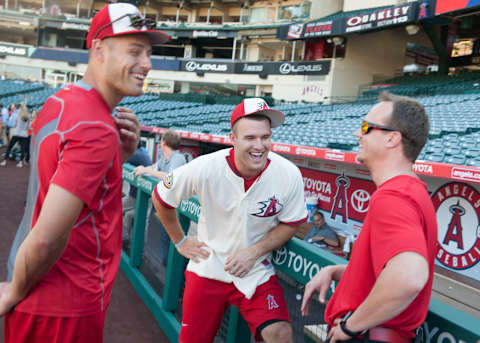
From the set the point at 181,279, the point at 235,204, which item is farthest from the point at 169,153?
the point at 235,204

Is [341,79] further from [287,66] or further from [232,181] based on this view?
[232,181]

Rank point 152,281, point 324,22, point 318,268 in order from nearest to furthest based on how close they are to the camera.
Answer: point 318,268
point 152,281
point 324,22

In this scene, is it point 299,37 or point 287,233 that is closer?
point 287,233

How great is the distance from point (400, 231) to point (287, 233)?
103 cm

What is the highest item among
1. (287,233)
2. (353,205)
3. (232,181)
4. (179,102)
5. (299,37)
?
(299,37)

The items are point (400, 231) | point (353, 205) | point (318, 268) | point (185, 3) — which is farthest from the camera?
point (185, 3)

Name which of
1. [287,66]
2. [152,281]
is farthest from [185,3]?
[152,281]

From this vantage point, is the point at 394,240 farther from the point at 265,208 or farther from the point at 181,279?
the point at 181,279

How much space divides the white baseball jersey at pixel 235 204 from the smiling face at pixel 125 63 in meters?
0.92

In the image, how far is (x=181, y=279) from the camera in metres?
3.05

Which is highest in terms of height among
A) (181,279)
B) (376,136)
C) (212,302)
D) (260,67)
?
(260,67)

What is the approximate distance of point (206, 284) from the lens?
2213mm

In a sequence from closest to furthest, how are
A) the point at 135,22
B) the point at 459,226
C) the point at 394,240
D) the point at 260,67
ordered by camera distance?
the point at 394,240, the point at 135,22, the point at 459,226, the point at 260,67

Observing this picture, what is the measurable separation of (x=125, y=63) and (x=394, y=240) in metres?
1.06
